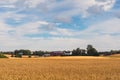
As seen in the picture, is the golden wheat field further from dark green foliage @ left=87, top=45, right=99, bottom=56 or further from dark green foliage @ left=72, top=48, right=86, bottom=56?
dark green foliage @ left=72, top=48, right=86, bottom=56

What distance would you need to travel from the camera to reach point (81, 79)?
955 inches

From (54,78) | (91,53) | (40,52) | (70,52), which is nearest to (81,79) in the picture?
(54,78)

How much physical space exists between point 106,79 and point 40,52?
14698 cm

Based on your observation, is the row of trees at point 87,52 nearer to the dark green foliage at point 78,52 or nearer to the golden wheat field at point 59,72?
the dark green foliage at point 78,52

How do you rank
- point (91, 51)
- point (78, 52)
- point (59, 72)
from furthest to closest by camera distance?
point (78, 52) < point (91, 51) < point (59, 72)

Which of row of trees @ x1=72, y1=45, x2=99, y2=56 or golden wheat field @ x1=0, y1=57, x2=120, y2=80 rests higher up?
row of trees @ x1=72, y1=45, x2=99, y2=56

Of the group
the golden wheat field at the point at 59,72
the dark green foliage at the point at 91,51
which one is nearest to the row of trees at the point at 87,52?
the dark green foliage at the point at 91,51

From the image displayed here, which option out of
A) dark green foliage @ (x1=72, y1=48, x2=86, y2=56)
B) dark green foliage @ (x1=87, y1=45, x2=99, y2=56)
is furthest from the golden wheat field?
dark green foliage @ (x1=72, y1=48, x2=86, y2=56)

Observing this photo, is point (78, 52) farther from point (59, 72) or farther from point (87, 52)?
point (59, 72)

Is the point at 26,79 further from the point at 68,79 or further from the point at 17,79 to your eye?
the point at 68,79

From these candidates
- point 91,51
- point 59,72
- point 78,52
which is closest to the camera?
point 59,72

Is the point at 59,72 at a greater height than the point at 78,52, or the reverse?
the point at 78,52

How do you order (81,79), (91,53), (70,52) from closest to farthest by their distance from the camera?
(81,79)
(91,53)
(70,52)

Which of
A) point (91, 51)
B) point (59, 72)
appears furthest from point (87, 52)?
point (59, 72)
